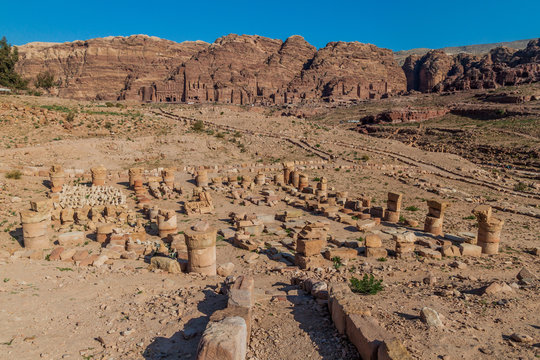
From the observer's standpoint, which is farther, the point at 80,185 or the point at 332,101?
the point at 332,101

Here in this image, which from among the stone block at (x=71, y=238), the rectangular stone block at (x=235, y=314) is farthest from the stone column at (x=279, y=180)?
the rectangular stone block at (x=235, y=314)

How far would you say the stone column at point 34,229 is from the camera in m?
9.27

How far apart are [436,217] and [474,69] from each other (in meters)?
82.8

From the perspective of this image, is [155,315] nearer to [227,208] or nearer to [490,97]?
[227,208]

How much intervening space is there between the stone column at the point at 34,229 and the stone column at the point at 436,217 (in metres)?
12.3

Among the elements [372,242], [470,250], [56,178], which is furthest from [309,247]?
[56,178]

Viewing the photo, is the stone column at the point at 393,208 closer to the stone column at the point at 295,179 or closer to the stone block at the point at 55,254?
the stone column at the point at 295,179

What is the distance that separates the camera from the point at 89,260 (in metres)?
8.17

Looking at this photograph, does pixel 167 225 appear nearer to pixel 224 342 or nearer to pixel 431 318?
pixel 224 342

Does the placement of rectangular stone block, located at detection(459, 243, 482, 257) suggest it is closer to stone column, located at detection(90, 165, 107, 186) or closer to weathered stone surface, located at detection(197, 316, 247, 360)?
weathered stone surface, located at detection(197, 316, 247, 360)

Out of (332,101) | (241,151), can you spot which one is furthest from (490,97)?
(241,151)

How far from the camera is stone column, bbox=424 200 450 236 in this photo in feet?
37.9

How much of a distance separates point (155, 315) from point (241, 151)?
74.0 feet

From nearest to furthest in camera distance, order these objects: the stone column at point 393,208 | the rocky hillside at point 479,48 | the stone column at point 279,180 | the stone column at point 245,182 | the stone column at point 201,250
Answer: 1. the stone column at point 201,250
2. the stone column at point 393,208
3. the stone column at point 245,182
4. the stone column at point 279,180
5. the rocky hillside at point 479,48
